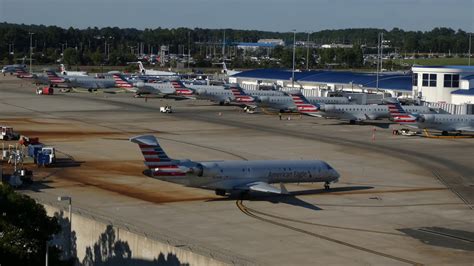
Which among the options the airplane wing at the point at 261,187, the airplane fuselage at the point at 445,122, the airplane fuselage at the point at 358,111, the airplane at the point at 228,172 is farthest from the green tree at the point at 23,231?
the airplane fuselage at the point at 358,111

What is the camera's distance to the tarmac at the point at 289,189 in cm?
5159

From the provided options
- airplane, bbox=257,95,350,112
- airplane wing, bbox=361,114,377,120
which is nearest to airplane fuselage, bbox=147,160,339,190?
airplane wing, bbox=361,114,377,120

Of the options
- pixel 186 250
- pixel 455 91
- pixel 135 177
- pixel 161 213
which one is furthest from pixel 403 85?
pixel 186 250

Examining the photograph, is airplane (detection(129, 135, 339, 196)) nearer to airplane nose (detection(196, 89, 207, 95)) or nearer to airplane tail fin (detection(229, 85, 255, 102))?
airplane tail fin (detection(229, 85, 255, 102))

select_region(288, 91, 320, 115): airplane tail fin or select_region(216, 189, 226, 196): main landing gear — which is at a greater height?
select_region(288, 91, 320, 115): airplane tail fin

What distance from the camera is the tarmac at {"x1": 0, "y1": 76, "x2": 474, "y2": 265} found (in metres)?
51.6

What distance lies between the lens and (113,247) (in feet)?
156

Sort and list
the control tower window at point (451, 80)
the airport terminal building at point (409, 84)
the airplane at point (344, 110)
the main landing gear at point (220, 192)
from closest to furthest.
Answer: the main landing gear at point (220, 192) → the airplane at point (344, 110) → the airport terminal building at point (409, 84) → the control tower window at point (451, 80)

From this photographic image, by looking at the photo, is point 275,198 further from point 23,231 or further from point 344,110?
point 344,110

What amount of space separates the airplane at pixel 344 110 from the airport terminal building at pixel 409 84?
1138cm

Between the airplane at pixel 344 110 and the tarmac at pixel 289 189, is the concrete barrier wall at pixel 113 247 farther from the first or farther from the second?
the airplane at pixel 344 110

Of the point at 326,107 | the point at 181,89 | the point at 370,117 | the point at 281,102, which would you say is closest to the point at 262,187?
the point at 326,107

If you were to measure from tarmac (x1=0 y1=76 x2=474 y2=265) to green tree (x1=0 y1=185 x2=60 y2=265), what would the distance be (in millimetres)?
7878

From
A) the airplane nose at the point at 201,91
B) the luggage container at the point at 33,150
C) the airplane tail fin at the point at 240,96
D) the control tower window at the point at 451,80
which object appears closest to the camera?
the luggage container at the point at 33,150
